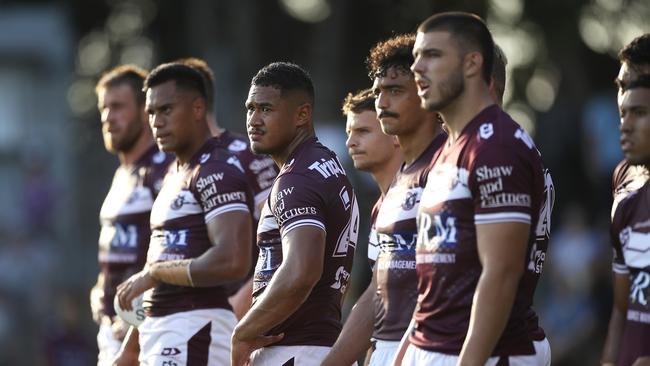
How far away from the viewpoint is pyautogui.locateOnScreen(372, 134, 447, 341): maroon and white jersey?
812 centimetres

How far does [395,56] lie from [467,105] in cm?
131

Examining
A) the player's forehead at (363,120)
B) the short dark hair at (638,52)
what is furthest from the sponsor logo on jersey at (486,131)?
the player's forehead at (363,120)

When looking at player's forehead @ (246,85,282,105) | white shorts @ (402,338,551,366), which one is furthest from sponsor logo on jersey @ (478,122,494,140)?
player's forehead @ (246,85,282,105)

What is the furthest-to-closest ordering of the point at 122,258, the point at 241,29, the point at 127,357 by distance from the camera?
the point at 241,29, the point at 122,258, the point at 127,357

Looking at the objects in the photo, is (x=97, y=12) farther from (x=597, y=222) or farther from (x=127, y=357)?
(x=127, y=357)

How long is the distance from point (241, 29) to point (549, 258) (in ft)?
25.0

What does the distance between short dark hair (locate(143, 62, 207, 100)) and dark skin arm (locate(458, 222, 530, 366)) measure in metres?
4.08

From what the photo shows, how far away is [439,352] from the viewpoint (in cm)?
720

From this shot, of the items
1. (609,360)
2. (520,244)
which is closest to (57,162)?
(609,360)

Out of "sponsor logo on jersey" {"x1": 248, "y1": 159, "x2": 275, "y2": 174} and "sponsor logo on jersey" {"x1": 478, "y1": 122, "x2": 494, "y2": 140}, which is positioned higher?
"sponsor logo on jersey" {"x1": 478, "y1": 122, "x2": 494, "y2": 140}

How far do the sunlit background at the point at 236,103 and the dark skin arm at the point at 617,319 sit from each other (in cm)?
939

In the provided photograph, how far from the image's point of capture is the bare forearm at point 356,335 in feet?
27.4

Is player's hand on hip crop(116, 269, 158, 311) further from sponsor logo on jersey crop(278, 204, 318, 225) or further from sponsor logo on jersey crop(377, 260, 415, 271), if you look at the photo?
sponsor logo on jersey crop(377, 260, 415, 271)

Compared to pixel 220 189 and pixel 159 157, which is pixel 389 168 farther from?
pixel 159 157
